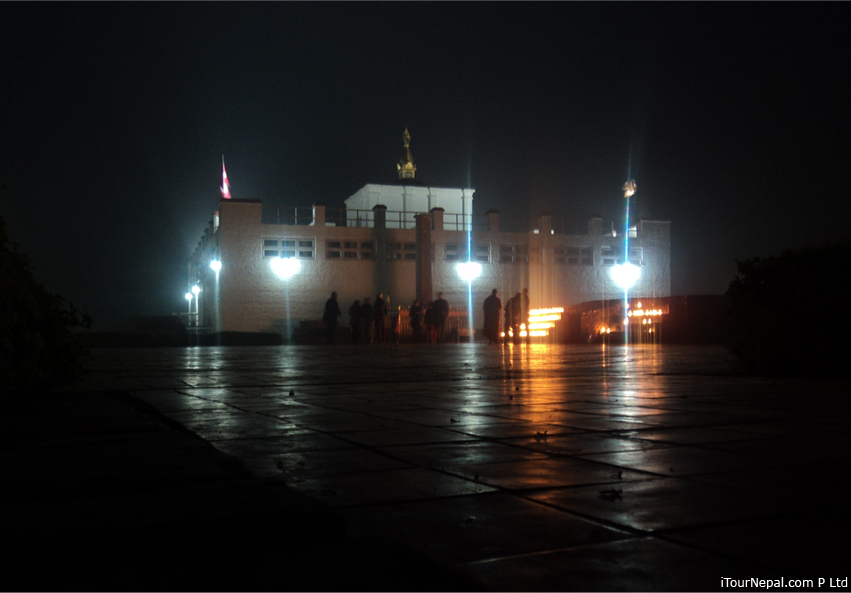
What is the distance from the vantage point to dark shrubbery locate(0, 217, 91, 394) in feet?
13.1

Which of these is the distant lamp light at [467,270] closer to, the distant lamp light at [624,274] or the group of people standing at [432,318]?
the group of people standing at [432,318]

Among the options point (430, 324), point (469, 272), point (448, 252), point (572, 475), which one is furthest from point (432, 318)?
point (572, 475)

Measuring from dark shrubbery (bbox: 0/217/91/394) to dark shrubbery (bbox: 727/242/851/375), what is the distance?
19.9 ft

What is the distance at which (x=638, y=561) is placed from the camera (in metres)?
1.41

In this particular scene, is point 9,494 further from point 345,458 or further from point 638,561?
point 638,561

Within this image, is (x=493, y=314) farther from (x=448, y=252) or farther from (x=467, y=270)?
(x=448, y=252)

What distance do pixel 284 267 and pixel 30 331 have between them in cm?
3080

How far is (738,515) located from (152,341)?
25.5 m

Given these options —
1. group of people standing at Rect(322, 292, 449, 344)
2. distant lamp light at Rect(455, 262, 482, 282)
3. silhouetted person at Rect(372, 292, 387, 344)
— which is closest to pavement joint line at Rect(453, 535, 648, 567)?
group of people standing at Rect(322, 292, 449, 344)

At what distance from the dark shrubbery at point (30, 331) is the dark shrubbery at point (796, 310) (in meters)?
6.07

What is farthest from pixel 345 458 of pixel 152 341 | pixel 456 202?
pixel 456 202

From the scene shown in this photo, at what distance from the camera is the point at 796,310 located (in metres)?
7.05

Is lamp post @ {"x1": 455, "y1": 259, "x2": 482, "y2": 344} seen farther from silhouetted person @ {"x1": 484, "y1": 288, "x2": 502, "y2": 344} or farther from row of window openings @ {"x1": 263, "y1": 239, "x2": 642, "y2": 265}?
silhouetted person @ {"x1": 484, "y1": 288, "x2": 502, "y2": 344}

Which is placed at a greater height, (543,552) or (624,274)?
(624,274)
